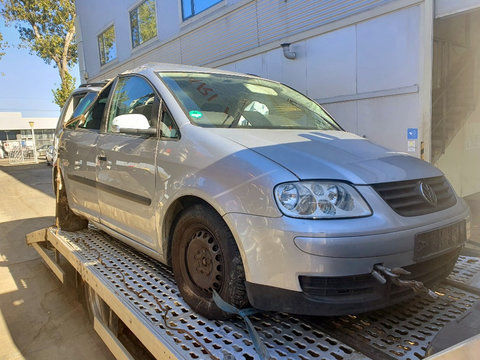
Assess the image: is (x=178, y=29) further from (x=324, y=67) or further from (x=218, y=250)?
(x=218, y=250)

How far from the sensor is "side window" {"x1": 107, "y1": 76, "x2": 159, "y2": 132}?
250cm

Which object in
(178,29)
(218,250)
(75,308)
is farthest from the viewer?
(178,29)

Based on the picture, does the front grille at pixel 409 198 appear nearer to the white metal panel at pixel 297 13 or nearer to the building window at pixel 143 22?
the white metal panel at pixel 297 13

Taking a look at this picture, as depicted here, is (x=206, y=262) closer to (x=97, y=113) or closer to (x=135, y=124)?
(x=135, y=124)

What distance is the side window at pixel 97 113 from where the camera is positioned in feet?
11.5

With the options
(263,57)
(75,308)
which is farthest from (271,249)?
(263,57)

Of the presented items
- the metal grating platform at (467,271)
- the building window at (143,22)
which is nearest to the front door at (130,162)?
the metal grating platform at (467,271)

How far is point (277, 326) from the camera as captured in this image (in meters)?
2.02

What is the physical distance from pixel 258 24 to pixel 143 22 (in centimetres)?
650

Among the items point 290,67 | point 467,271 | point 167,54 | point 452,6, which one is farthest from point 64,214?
point 167,54

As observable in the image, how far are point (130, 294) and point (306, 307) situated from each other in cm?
129

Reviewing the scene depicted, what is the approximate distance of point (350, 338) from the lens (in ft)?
6.03

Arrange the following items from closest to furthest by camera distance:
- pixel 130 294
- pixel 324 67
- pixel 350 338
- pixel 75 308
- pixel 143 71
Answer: pixel 350 338 < pixel 130 294 < pixel 143 71 < pixel 75 308 < pixel 324 67

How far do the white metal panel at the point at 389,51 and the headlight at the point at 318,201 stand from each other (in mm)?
4782
